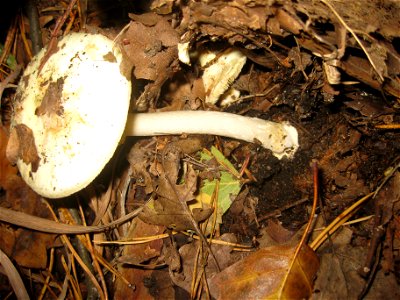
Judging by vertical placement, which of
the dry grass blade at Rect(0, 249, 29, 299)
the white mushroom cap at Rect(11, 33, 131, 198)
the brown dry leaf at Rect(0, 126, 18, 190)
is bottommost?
the dry grass blade at Rect(0, 249, 29, 299)

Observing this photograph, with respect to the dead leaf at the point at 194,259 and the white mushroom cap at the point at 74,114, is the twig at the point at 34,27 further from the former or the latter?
the dead leaf at the point at 194,259

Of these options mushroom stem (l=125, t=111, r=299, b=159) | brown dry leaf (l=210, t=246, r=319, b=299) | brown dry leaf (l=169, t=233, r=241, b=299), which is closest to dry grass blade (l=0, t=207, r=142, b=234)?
brown dry leaf (l=169, t=233, r=241, b=299)

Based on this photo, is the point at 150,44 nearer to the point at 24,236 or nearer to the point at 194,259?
the point at 194,259

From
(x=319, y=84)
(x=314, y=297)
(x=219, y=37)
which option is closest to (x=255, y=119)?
(x=319, y=84)

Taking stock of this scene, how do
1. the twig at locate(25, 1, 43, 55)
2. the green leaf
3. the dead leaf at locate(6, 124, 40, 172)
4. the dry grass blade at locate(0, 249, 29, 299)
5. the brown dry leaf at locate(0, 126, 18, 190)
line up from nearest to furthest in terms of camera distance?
the dead leaf at locate(6, 124, 40, 172)
the green leaf
the dry grass blade at locate(0, 249, 29, 299)
the brown dry leaf at locate(0, 126, 18, 190)
the twig at locate(25, 1, 43, 55)

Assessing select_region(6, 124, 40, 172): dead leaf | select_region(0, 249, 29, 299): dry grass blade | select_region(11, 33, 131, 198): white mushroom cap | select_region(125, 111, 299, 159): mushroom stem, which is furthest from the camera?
select_region(0, 249, 29, 299): dry grass blade

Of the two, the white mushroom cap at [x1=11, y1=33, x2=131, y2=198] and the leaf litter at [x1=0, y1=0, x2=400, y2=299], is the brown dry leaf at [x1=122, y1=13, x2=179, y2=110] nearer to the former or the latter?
the leaf litter at [x1=0, y1=0, x2=400, y2=299]

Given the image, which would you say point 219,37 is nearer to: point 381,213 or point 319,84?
point 319,84

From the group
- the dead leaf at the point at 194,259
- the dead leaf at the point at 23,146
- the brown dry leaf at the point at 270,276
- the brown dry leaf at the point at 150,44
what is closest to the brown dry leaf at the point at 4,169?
the dead leaf at the point at 23,146
